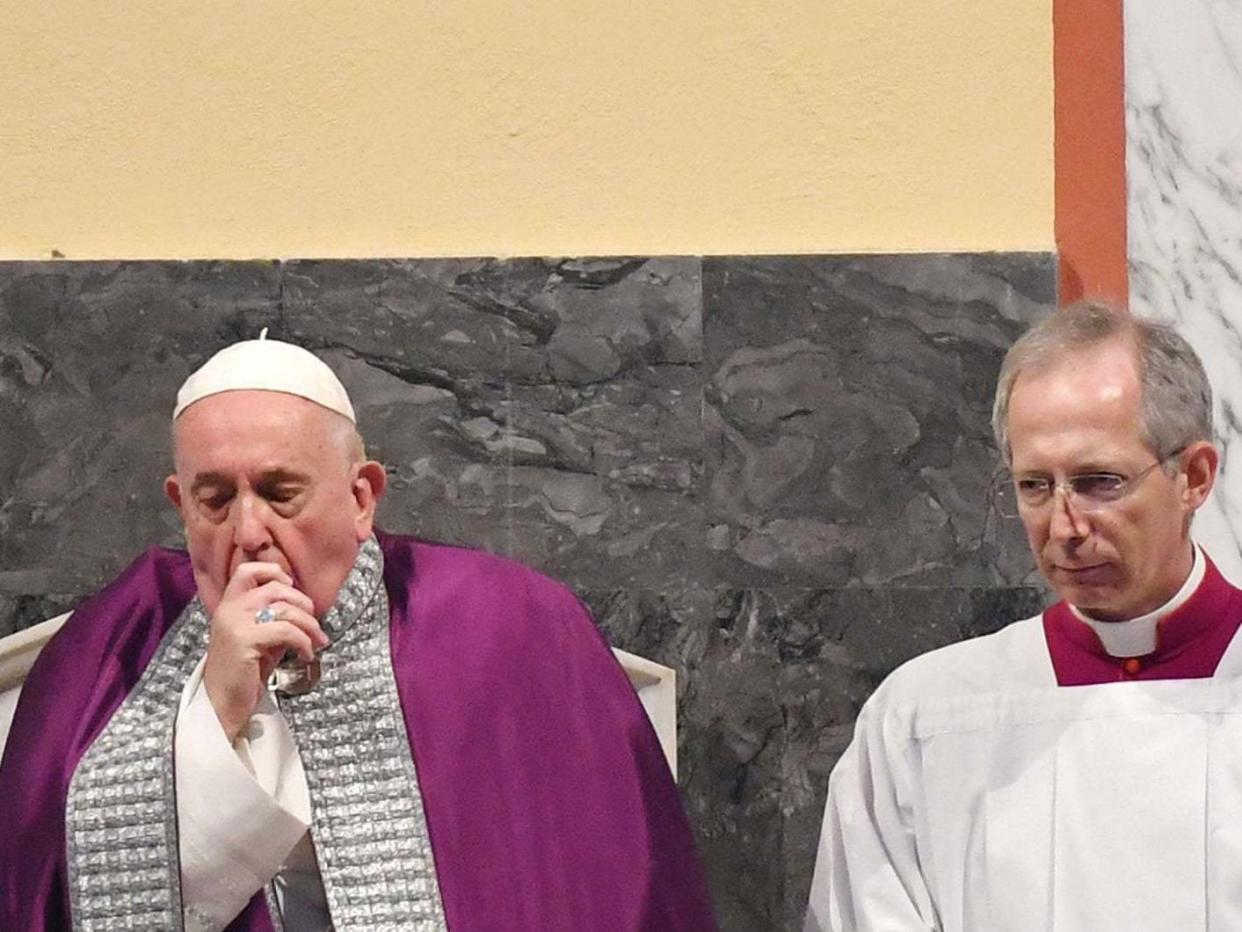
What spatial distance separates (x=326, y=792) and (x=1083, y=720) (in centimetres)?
125

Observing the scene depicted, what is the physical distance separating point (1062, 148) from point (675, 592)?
1.27 m

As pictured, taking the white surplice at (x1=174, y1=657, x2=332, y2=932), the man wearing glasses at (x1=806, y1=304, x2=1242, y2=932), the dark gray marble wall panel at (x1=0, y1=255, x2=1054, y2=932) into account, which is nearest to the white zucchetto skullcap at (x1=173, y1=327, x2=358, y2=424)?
the white surplice at (x1=174, y1=657, x2=332, y2=932)

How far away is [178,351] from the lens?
5.05 metres

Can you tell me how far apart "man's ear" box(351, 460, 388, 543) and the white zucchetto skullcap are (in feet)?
0.36

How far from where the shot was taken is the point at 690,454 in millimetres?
5035

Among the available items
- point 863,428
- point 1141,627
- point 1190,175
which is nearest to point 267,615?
point 1141,627

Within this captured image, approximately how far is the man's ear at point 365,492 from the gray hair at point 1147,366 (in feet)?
3.40

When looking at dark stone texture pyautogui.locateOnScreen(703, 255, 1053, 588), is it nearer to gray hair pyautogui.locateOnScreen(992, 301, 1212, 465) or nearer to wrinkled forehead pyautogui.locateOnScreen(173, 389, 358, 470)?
gray hair pyautogui.locateOnScreen(992, 301, 1212, 465)

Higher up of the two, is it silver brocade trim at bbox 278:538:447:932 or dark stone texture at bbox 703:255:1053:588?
dark stone texture at bbox 703:255:1053:588

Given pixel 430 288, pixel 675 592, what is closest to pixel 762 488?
pixel 675 592

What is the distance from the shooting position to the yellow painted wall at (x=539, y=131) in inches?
203

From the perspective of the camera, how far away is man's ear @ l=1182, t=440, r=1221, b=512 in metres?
3.79

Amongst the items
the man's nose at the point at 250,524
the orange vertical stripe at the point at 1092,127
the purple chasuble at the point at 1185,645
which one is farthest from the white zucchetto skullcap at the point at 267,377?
the orange vertical stripe at the point at 1092,127

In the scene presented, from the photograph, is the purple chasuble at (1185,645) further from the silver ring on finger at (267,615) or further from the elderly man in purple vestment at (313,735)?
the silver ring on finger at (267,615)
